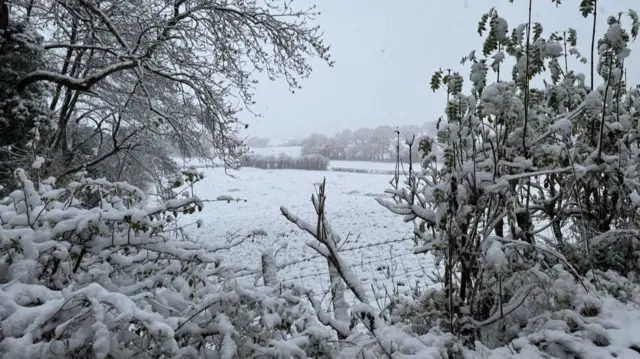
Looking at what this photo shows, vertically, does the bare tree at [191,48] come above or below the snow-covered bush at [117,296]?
above

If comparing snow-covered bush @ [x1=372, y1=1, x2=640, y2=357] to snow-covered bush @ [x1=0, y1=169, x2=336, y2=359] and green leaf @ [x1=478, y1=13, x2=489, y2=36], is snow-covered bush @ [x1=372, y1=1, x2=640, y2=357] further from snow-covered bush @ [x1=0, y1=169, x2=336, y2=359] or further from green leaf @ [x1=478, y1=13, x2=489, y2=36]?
snow-covered bush @ [x1=0, y1=169, x2=336, y2=359]

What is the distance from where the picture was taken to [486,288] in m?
1.96

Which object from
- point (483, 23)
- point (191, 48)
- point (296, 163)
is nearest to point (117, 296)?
point (483, 23)

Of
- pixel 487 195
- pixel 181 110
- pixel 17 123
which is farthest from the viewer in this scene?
pixel 181 110

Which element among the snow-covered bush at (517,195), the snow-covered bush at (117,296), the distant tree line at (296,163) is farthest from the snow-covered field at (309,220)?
the distant tree line at (296,163)

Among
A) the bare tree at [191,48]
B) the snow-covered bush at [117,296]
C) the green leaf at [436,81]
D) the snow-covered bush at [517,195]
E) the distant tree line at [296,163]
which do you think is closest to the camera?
the snow-covered bush at [117,296]

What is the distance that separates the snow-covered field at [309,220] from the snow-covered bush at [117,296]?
0.45 metres

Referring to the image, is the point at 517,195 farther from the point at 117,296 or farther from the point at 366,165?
the point at 366,165

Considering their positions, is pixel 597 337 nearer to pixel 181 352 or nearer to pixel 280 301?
pixel 280 301

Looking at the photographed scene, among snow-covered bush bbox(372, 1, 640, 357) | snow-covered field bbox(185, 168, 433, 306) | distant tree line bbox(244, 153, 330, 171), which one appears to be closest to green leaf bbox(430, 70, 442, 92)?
snow-covered bush bbox(372, 1, 640, 357)

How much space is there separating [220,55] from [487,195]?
5937 millimetres

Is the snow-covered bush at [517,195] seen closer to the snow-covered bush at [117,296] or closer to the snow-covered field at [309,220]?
the snow-covered field at [309,220]

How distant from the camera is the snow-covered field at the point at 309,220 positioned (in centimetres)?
632

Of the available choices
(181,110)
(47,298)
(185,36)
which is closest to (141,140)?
(181,110)
